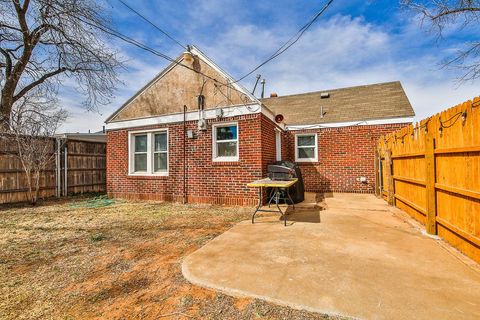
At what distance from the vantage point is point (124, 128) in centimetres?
904

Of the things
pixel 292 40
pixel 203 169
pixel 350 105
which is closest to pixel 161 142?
pixel 203 169

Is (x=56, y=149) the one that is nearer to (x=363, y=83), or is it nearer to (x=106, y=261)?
(x=106, y=261)

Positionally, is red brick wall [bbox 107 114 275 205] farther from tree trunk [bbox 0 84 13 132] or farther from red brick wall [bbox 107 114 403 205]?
tree trunk [bbox 0 84 13 132]

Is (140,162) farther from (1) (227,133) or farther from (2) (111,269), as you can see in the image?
(2) (111,269)

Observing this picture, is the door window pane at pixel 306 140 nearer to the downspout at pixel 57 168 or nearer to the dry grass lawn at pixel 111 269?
the dry grass lawn at pixel 111 269

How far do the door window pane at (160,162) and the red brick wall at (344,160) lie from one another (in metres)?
6.12

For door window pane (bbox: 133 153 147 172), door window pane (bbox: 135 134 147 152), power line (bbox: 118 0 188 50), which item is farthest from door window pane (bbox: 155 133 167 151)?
power line (bbox: 118 0 188 50)

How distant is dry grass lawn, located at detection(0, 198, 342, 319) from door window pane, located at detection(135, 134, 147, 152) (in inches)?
133

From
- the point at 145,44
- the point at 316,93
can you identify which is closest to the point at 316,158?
the point at 316,93

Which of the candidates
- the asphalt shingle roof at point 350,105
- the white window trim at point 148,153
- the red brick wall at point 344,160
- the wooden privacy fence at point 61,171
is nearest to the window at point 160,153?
the white window trim at point 148,153

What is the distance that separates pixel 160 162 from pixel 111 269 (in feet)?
19.3

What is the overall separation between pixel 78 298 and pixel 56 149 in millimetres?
9550

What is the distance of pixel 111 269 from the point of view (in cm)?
307

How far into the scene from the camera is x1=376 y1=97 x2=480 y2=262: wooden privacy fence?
2.94 m
